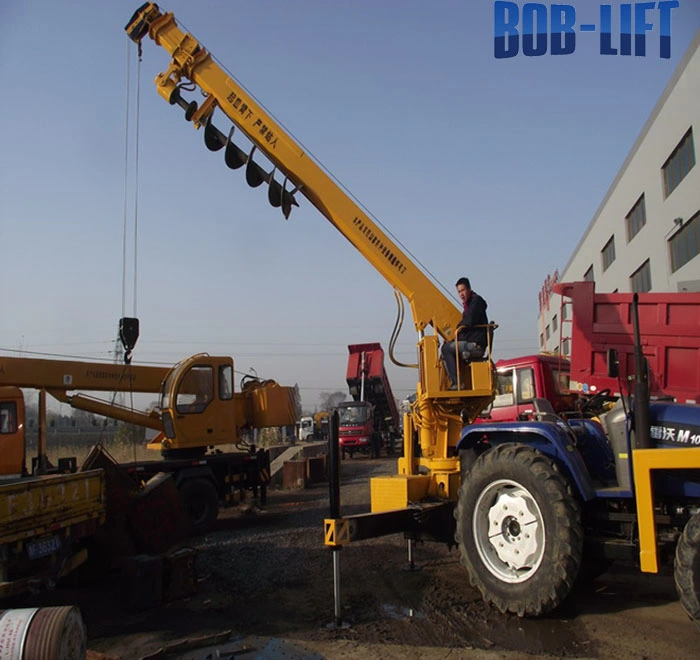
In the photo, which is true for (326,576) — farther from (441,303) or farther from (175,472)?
(175,472)

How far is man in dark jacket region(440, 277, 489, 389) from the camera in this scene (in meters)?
7.29

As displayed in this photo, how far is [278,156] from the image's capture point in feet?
28.5

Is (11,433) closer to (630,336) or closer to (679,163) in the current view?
(630,336)

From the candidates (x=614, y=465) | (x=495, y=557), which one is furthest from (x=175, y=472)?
(x=614, y=465)

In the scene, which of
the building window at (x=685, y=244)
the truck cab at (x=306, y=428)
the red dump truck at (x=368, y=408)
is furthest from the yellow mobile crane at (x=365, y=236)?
the truck cab at (x=306, y=428)

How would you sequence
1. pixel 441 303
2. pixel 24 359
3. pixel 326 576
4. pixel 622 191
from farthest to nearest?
pixel 622 191 < pixel 24 359 < pixel 441 303 < pixel 326 576

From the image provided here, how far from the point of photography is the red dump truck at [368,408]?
27531 millimetres

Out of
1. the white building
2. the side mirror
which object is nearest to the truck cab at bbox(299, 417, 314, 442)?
the white building

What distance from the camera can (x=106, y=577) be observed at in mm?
7516

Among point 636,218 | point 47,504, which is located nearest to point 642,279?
point 636,218

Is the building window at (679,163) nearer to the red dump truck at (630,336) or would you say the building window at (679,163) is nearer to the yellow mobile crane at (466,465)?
the red dump truck at (630,336)

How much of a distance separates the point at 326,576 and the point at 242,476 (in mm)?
6109

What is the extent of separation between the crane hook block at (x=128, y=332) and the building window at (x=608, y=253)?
25.0 meters

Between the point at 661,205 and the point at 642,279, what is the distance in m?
3.74
